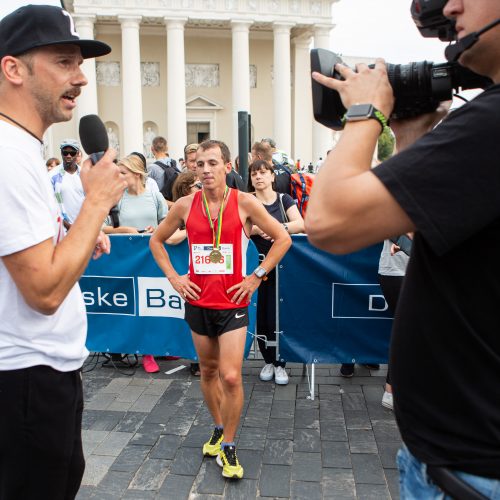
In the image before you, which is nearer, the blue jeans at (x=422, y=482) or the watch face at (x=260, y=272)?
the blue jeans at (x=422, y=482)

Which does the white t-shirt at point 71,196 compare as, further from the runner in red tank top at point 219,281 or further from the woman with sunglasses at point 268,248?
the runner in red tank top at point 219,281

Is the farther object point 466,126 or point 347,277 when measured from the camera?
point 347,277

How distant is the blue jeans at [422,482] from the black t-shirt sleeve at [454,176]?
1.94ft

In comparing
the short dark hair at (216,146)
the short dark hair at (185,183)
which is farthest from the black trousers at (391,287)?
the short dark hair at (185,183)

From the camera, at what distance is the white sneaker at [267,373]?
5461 mm

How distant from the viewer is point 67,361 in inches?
76.5

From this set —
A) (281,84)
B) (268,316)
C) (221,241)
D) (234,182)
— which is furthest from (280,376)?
(281,84)

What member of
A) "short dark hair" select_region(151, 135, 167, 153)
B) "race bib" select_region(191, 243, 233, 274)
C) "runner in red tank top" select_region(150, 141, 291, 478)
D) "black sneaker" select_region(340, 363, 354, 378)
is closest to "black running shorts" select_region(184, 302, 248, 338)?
"runner in red tank top" select_region(150, 141, 291, 478)

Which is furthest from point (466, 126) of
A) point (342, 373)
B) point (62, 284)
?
point (342, 373)

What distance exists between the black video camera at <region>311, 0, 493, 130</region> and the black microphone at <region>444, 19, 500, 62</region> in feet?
0.32

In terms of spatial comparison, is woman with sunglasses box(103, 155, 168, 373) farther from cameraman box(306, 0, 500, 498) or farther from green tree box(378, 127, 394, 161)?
cameraman box(306, 0, 500, 498)

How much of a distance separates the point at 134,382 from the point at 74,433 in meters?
3.52

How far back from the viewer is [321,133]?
140ft

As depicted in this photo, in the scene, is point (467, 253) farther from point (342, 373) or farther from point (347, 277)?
point (342, 373)
